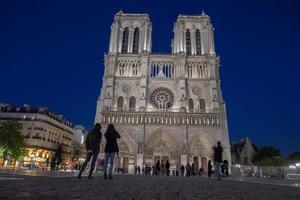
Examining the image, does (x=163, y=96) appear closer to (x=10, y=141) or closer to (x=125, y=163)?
(x=125, y=163)

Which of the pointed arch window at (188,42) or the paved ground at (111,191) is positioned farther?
the pointed arch window at (188,42)

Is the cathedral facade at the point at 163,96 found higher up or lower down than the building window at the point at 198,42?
lower down

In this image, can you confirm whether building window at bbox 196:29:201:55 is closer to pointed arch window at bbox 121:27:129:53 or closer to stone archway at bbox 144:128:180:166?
pointed arch window at bbox 121:27:129:53

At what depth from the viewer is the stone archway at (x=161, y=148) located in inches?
1249

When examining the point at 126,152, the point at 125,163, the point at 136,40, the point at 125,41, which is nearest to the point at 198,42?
the point at 136,40

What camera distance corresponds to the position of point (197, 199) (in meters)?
3.10

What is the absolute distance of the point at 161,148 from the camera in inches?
1280

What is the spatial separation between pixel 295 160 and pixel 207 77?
24.6 meters

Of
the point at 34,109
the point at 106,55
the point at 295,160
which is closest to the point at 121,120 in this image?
the point at 106,55

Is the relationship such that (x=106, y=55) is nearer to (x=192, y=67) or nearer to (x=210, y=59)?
(x=192, y=67)

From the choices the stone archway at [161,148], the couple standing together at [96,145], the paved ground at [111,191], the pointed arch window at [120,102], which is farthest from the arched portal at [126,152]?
the paved ground at [111,191]

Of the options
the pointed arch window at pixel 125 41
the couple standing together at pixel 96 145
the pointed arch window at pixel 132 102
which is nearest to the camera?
the couple standing together at pixel 96 145

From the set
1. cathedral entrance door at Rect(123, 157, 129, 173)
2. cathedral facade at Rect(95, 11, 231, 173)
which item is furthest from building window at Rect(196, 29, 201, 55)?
cathedral entrance door at Rect(123, 157, 129, 173)

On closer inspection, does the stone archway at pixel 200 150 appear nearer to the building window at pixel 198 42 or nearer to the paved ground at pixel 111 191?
the building window at pixel 198 42
